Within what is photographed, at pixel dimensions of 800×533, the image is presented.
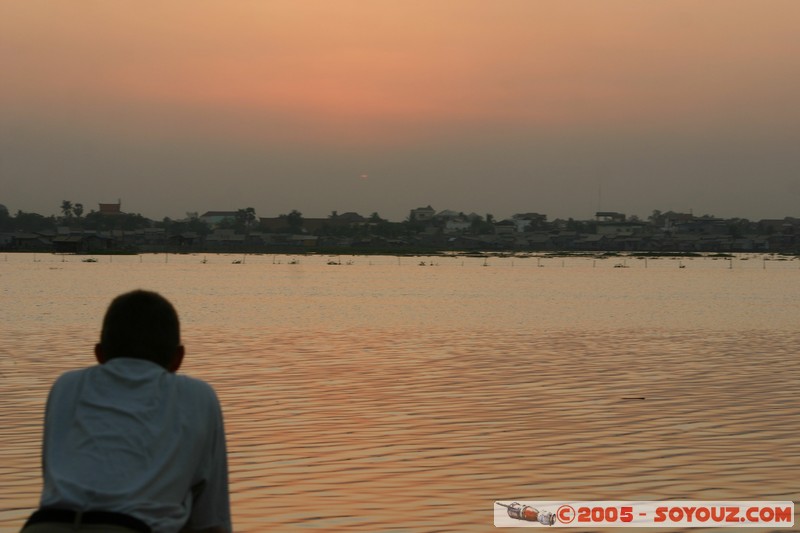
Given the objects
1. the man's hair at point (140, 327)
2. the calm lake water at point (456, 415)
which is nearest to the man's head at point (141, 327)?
the man's hair at point (140, 327)

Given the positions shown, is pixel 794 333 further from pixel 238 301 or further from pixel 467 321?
pixel 238 301

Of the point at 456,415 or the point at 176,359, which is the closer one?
the point at 176,359

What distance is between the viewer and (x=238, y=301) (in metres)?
62.2

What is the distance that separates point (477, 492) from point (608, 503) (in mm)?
1370

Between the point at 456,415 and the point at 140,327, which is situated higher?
the point at 140,327

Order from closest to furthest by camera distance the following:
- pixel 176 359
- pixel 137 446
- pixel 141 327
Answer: pixel 137 446
pixel 141 327
pixel 176 359

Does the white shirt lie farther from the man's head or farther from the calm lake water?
the calm lake water

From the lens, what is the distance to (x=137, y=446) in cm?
423

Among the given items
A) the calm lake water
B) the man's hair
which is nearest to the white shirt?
the man's hair

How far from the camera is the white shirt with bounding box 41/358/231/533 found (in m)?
4.11

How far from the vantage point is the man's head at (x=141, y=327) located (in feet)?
14.6

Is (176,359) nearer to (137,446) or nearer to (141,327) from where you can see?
(141,327)

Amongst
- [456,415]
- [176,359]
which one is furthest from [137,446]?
[456,415]

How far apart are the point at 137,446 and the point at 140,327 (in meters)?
0.51
